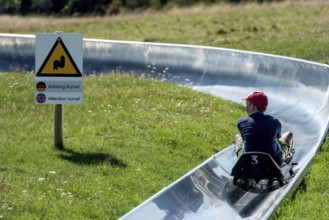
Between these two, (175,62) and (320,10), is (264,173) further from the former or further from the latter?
(320,10)

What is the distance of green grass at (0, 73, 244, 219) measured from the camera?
342 inches

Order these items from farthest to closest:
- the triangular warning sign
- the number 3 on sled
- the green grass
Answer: the triangular warning sign < the number 3 on sled < the green grass

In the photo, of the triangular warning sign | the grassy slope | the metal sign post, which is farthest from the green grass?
the triangular warning sign

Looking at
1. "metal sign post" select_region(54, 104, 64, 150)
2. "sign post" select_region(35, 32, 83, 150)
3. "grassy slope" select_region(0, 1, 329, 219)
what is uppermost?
"sign post" select_region(35, 32, 83, 150)

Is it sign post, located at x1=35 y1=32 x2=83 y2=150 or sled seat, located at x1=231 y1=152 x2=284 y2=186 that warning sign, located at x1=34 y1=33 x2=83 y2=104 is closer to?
sign post, located at x1=35 y1=32 x2=83 y2=150

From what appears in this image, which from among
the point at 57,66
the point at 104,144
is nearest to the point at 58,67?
the point at 57,66

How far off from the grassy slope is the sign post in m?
0.70

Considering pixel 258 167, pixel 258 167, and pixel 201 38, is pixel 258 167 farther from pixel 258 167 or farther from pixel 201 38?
pixel 201 38

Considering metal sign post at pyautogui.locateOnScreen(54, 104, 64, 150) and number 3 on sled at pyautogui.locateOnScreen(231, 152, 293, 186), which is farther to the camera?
metal sign post at pyautogui.locateOnScreen(54, 104, 64, 150)

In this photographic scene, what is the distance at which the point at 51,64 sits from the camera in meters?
11.0

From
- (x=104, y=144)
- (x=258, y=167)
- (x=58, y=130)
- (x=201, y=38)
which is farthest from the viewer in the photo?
(x=201, y=38)

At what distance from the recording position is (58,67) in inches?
436

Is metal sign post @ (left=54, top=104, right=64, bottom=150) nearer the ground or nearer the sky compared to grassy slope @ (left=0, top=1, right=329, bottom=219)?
nearer the sky

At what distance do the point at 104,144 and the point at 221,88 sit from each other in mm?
8383
